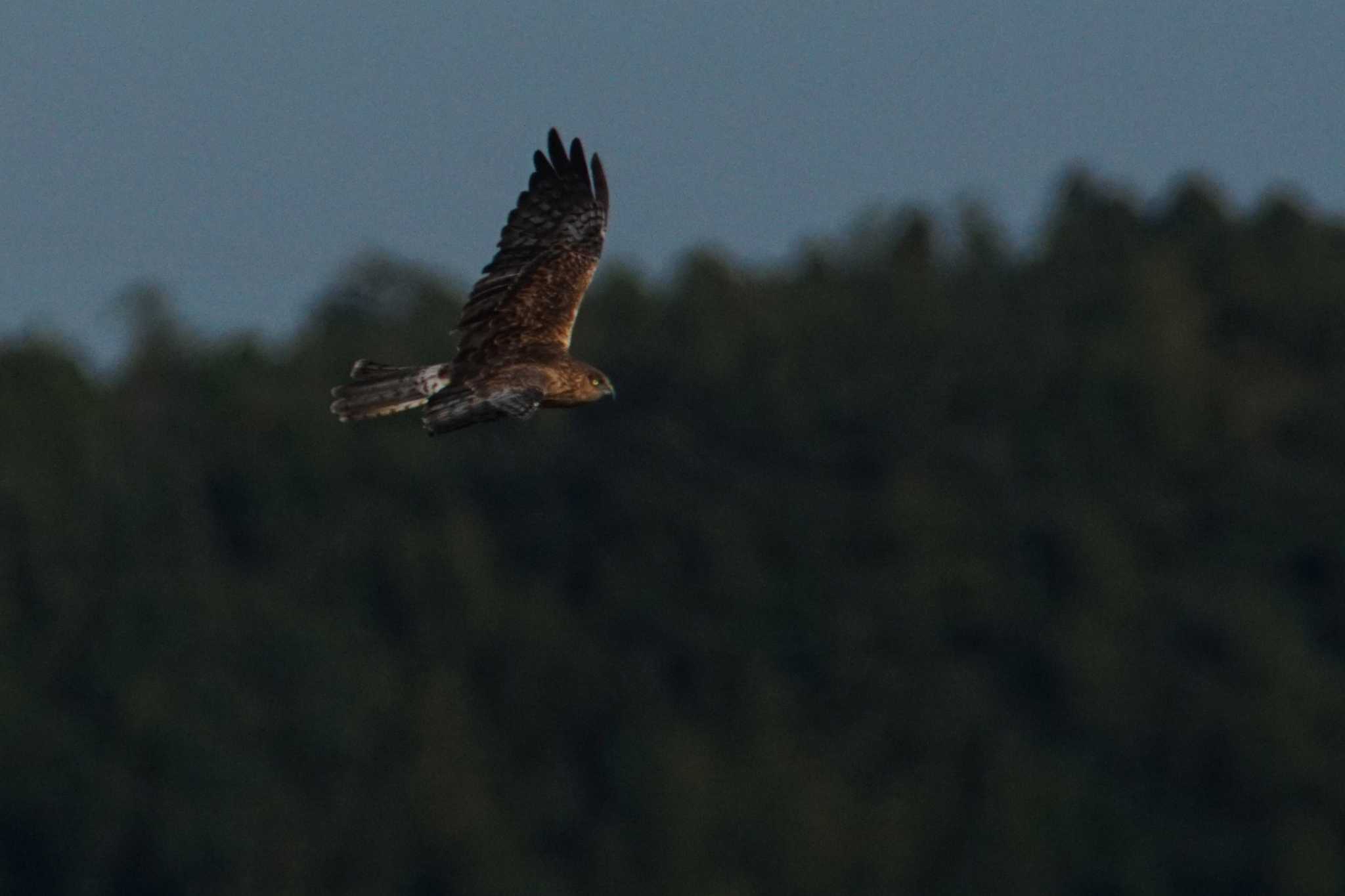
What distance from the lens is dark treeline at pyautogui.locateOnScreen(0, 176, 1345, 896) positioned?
54.7m

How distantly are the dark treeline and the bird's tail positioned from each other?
36413 mm

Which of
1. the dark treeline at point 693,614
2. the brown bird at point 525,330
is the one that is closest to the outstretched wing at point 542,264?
the brown bird at point 525,330

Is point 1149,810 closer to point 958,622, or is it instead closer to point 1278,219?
point 958,622

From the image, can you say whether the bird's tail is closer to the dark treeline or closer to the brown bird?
the brown bird

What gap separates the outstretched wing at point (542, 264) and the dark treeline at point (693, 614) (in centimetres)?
3536

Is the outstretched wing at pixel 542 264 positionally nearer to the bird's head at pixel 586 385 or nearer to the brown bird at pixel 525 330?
the brown bird at pixel 525 330

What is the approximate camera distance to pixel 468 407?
15.5m

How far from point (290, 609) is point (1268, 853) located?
1700cm

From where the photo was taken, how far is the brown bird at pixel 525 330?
1606 cm

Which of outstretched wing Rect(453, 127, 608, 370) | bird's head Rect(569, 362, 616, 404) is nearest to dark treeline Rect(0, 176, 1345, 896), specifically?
outstretched wing Rect(453, 127, 608, 370)

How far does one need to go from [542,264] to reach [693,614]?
41123 mm

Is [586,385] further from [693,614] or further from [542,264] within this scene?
[693,614]

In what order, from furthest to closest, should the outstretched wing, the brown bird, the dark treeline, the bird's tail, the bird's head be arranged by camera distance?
the dark treeline < the outstretched wing < the bird's tail < the bird's head < the brown bird

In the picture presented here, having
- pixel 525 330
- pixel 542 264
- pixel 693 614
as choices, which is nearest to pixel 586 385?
pixel 525 330
